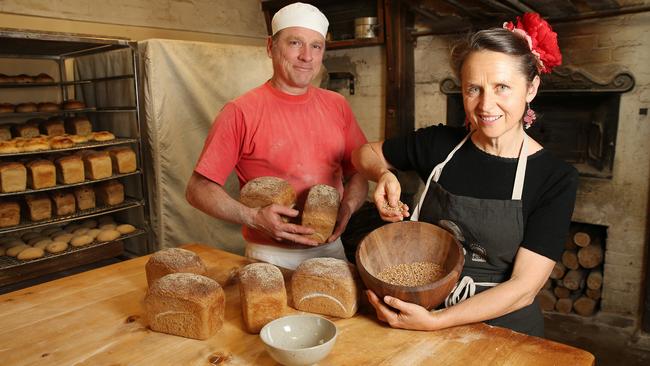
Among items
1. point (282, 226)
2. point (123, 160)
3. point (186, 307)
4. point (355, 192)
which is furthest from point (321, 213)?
point (123, 160)

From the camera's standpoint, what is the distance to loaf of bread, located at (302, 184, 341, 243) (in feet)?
5.38

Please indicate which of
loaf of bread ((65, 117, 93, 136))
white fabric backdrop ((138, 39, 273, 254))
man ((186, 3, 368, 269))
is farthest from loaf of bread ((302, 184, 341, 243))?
loaf of bread ((65, 117, 93, 136))

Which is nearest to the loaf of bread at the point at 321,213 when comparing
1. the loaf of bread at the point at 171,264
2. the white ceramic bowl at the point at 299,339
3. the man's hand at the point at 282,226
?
the man's hand at the point at 282,226

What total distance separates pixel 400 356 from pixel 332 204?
636 mm

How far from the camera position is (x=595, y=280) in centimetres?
351

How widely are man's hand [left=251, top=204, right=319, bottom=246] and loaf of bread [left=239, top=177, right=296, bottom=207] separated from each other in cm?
3

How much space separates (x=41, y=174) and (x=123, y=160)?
57 centimetres

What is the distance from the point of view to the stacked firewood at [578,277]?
3520mm

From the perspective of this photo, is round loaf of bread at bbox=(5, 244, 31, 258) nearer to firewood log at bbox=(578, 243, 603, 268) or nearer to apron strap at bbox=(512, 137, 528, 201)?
apron strap at bbox=(512, 137, 528, 201)

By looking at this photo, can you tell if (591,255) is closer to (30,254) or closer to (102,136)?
(102,136)

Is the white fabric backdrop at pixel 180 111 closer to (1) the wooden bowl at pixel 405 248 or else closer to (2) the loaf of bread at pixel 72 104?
(2) the loaf of bread at pixel 72 104

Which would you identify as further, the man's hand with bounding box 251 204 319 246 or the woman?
the man's hand with bounding box 251 204 319 246

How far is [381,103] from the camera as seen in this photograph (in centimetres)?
443

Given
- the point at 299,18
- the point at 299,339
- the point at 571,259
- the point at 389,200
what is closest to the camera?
the point at 299,339
